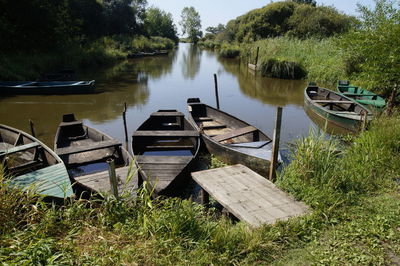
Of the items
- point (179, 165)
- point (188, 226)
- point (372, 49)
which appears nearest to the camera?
point (188, 226)

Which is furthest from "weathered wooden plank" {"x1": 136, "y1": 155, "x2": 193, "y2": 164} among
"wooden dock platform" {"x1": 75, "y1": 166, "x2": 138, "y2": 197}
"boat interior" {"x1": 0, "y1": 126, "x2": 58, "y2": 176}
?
"boat interior" {"x1": 0, "y1": 126, "x2": 58, "y2": 176}

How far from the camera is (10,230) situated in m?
2.99

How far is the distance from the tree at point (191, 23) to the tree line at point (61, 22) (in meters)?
53.7

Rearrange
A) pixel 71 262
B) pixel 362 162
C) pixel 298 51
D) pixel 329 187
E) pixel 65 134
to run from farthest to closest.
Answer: pixel 298 51 → pixel 65 134 → pixel 362 162 → pixel 329 187 → pixel 71 262

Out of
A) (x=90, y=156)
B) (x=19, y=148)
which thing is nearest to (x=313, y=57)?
(x=90, y=156)

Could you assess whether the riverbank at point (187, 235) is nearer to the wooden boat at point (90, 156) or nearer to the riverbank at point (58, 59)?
the wooden boat at point (90, 156)

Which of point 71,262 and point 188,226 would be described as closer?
point 71,262

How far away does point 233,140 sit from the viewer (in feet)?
28.7

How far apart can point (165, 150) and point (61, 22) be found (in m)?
22.3

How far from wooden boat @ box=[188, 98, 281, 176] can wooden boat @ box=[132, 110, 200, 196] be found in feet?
1.78

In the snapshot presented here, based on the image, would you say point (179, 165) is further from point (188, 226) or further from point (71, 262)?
point (71, 262)

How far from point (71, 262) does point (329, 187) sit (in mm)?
3643

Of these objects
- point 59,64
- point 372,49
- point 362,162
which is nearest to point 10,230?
point 362,162

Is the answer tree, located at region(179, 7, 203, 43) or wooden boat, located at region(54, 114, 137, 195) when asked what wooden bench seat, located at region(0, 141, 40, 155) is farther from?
tree, located at region(179, 7, 203, 43)
